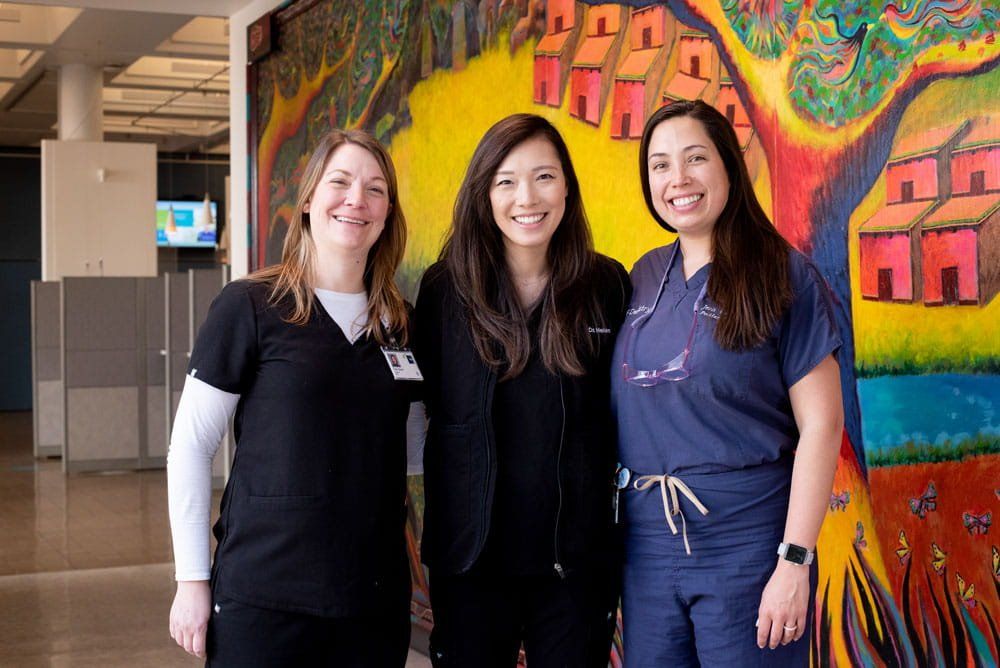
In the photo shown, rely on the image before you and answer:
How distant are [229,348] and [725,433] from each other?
84 cm

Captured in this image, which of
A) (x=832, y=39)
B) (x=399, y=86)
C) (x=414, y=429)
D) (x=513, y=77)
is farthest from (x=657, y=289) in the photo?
(x=399, y=86)

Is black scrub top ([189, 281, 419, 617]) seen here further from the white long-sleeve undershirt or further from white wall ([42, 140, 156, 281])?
white wall ([42, 140, 156, 281])

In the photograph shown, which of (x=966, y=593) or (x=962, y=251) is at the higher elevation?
(x=962, y=251)

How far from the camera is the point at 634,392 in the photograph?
6.63 ft

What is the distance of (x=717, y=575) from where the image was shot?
6.31 feet

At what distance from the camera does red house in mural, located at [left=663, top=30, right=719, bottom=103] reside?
10.4 feet

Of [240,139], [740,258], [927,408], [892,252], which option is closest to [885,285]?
[892,252]

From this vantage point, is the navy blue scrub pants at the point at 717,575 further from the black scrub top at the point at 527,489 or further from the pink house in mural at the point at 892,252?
the pink house in mural at the point at 892,252

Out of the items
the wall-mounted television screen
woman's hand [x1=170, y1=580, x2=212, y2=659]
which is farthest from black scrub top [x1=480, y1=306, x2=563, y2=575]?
the wall-mounted television screen

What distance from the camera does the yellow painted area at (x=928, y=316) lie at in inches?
93.7

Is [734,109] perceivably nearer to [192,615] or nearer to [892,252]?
[892,252]

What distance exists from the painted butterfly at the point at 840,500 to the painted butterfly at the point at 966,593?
35 centimetres

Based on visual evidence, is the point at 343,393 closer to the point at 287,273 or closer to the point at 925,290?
the point at 287,273

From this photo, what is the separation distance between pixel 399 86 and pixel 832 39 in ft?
8.16
